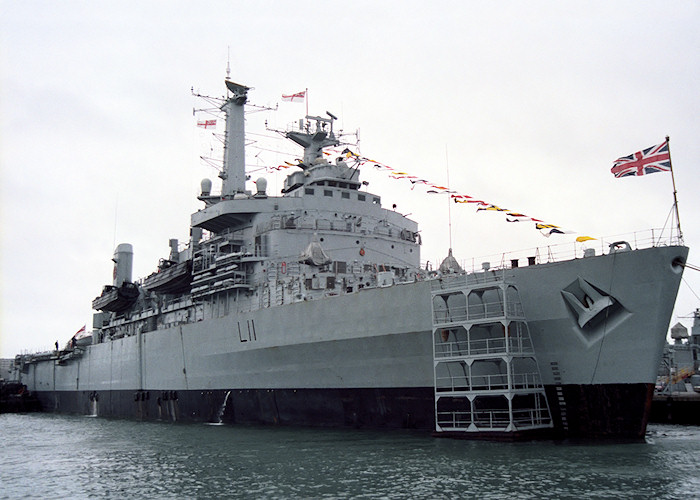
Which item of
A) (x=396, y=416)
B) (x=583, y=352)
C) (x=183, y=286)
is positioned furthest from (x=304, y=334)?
(x=183, y=286)

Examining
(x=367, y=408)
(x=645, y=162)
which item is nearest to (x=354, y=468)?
(x=367, y=408)

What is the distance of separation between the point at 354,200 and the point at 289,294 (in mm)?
6546

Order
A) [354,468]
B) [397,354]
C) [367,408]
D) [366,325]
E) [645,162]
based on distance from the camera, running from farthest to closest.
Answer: [367,408], [366,325], [397,354], [645,162], [354,468]

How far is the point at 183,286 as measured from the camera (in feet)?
106

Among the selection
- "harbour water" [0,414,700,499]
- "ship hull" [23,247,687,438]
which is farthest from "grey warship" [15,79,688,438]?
"harbour water" [0,414,700,499]

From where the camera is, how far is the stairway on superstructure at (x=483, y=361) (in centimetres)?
1802

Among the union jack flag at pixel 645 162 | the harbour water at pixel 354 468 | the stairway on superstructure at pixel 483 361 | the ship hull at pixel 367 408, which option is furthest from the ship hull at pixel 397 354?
the union jack flag at pixel 645 162

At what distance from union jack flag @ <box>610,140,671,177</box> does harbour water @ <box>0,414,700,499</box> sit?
7218 millimetres

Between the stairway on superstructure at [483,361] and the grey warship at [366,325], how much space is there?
0.05 meters

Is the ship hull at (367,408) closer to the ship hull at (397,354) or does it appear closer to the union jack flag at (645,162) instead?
the ship hull at (397,354)

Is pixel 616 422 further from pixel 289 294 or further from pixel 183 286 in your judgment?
pixel 183 286

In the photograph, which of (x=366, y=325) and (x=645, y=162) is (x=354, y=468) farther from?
(x=645, y=162)

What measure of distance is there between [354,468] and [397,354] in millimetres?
5834

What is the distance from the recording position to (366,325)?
68.8 ft
